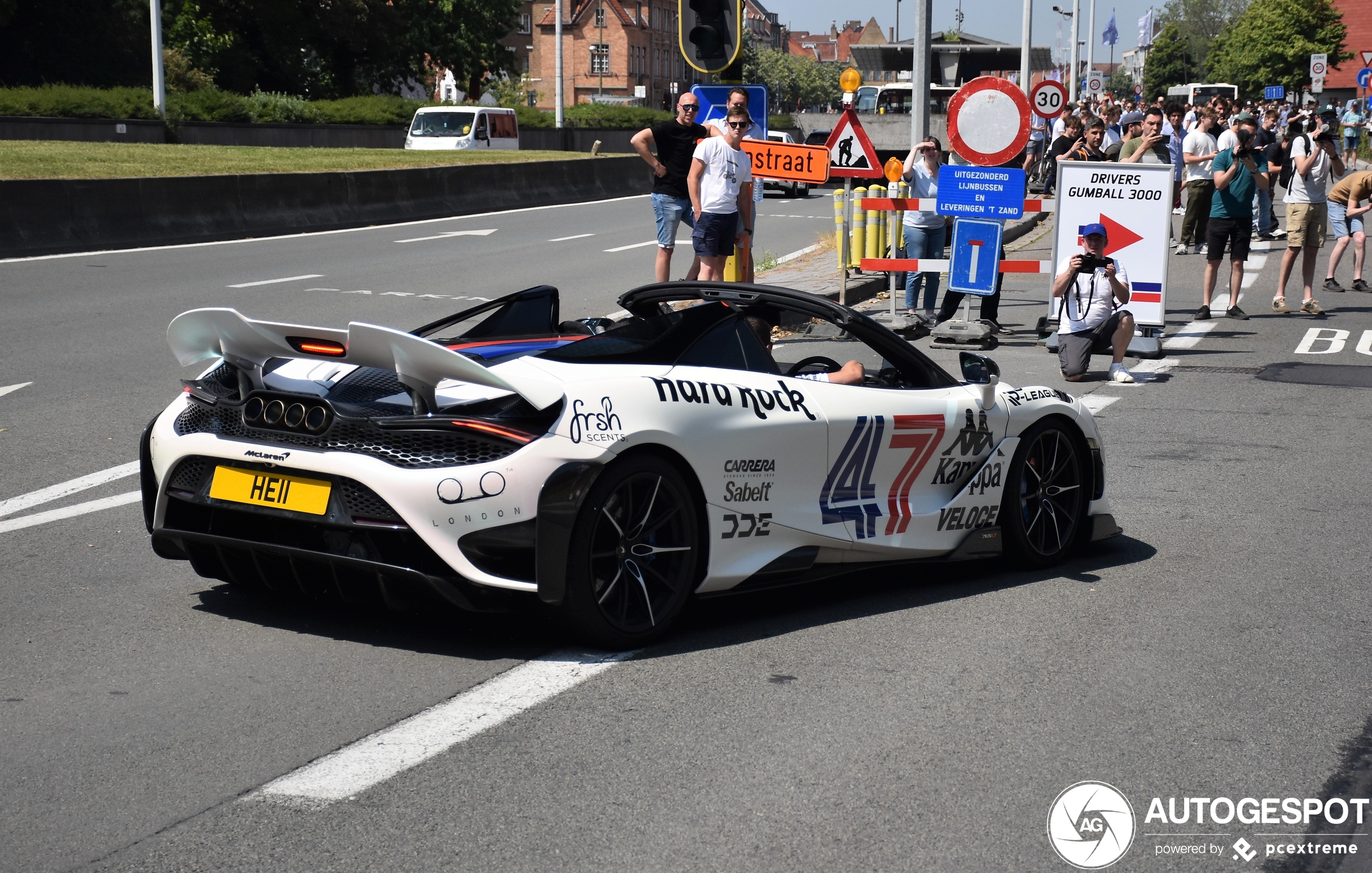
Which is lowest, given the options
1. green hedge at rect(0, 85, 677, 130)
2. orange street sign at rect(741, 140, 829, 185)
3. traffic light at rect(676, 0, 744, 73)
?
orange street sign at rect(741, 140, 829, 185)

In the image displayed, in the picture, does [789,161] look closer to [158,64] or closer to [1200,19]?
[158,64]

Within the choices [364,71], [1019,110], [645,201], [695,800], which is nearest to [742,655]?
[695,800]

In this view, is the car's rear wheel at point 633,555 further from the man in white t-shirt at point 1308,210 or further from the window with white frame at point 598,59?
the window with white frame at point 598,59

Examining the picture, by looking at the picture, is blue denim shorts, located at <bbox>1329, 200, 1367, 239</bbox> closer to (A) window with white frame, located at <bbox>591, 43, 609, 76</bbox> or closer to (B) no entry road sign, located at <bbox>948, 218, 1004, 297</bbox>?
(B) no entry road sign, located at <bbox>948, 218, 1004, 297</bbox>

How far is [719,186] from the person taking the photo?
42.7 ft

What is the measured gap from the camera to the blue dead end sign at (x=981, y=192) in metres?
14.0

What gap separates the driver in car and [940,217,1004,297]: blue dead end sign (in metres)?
8.58

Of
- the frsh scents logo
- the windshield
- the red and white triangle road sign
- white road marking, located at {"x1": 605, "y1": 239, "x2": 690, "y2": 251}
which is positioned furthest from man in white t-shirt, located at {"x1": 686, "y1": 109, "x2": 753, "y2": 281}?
the windshield

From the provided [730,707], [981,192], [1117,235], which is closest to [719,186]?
[981,192]

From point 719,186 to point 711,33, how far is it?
5.12 feet

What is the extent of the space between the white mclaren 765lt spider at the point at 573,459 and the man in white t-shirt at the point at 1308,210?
1135 centimetres

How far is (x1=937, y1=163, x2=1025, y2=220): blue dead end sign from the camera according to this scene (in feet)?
46.0

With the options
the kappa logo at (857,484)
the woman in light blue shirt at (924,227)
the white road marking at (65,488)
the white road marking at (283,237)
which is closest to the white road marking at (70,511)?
the white road marking at (65,488)

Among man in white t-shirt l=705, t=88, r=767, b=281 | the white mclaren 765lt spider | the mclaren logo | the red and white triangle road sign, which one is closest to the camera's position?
the white mclaren 765lt spider
